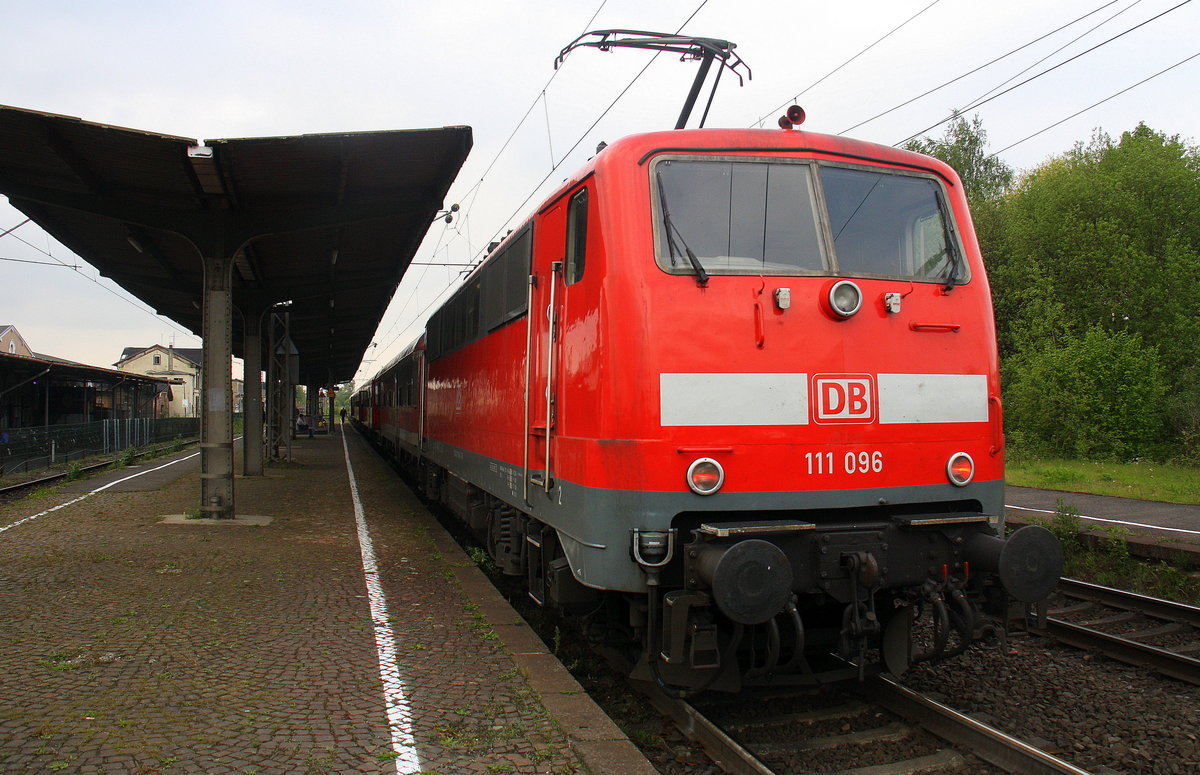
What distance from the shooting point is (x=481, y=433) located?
798 centimetres

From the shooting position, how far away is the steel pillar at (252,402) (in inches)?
764

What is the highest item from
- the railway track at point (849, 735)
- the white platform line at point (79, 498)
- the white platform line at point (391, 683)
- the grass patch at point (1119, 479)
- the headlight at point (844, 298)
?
the headlight at point (844, 298)

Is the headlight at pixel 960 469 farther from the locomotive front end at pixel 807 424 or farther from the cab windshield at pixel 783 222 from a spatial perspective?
the cab windshield at pixel 783 222

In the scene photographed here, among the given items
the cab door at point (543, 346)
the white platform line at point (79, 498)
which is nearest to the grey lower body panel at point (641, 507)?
the cab door at point (543, 346)

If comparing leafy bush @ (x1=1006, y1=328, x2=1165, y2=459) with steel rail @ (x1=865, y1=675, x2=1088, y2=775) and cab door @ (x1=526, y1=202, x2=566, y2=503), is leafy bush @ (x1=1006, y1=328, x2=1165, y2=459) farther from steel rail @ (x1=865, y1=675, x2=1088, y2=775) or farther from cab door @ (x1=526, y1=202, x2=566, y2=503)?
cab door @ (x1=526, y1=202, x2=566, y2=503)

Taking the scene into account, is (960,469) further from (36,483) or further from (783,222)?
(36,483)

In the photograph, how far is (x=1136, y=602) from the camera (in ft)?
23.4

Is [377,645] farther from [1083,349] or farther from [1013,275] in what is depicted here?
[1013,275]

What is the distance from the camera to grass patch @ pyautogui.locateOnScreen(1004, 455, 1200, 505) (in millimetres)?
14227

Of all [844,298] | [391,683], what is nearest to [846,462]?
[844,298]

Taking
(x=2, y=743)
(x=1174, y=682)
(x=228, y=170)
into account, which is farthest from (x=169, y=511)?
(x=1174, y=682)

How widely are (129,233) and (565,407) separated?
448 inches

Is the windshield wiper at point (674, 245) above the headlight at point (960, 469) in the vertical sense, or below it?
above

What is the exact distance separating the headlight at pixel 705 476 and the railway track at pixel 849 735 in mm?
1172
